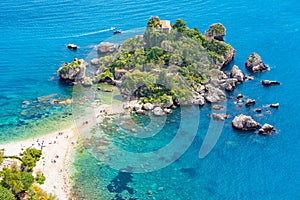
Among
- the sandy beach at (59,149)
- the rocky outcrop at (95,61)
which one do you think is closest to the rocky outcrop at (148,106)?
the sandy beach at (59,149)

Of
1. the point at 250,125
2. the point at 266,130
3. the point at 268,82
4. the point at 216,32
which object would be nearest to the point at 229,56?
the point at 216,32

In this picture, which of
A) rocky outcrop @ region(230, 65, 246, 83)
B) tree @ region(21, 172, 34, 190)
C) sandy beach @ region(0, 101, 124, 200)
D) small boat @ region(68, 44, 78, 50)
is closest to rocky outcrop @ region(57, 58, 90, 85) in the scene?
sandy beach @ region(0, 101, 124, 200)

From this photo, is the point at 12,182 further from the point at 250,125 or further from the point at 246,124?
the point at 250,125

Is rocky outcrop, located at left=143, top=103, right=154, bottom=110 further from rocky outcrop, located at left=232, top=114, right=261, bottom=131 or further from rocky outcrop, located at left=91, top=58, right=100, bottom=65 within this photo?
rocky outcrop, located at left=91, top=58, right=100, bottom=65

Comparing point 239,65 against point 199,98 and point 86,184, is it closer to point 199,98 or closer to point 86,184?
point 199,98

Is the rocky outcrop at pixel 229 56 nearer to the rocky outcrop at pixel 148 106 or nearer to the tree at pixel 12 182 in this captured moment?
the rocky outcrop at pixel 148 106

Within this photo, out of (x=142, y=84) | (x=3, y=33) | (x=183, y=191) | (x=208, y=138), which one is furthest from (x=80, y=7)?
(x=183, y=191)
